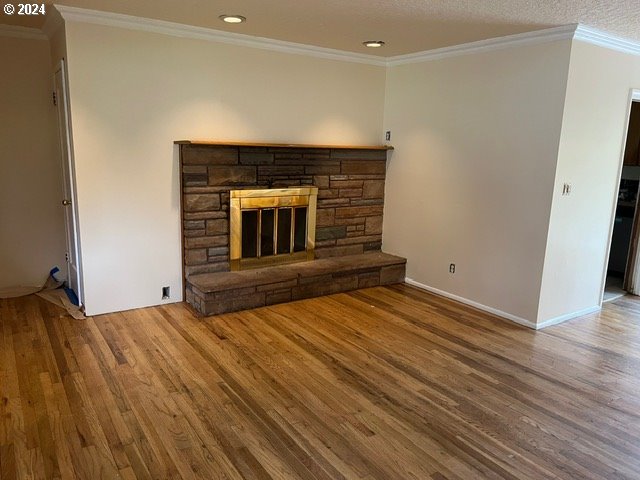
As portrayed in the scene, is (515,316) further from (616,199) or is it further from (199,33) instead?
(199,33)

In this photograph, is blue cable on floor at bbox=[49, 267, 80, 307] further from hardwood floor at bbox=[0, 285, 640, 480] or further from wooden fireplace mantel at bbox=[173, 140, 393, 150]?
wooden fireplace mantel at bbox=[173, 140, 393, 150]

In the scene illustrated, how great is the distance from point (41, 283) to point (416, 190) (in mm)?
3872

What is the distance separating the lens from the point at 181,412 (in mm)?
2646

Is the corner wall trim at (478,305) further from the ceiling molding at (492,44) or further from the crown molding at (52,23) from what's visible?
the crown molding at (52,23)

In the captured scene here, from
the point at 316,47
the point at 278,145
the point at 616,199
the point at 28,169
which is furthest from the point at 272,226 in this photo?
the point at 616,199

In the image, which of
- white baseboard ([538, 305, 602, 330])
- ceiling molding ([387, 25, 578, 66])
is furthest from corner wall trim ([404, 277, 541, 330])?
ceiling molding ([387, 25, 578, 66])

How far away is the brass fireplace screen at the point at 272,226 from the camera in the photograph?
4.44m

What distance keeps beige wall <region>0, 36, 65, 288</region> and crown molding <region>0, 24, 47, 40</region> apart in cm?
3

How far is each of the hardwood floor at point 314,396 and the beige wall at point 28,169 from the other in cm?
48

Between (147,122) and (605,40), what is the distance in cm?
372

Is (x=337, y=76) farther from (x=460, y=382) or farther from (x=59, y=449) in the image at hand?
(x=59, y=449)

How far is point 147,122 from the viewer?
396 centimetres

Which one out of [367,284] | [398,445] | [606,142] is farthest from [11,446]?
[606,142]

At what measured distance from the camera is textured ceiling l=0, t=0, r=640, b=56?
3.08m
